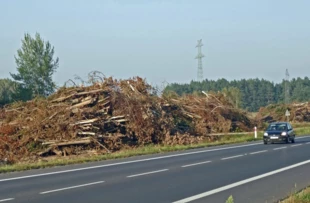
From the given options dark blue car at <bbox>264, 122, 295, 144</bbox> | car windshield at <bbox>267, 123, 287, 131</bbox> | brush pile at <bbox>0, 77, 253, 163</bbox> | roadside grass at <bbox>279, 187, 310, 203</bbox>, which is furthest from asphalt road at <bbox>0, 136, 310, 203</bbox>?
car windshield at <bbox>267, 123, 287, 131</bbox>

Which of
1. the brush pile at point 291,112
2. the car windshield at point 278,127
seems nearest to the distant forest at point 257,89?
the brush pile at point 291,112

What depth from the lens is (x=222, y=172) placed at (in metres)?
19.5

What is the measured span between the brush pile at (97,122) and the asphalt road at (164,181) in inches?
291

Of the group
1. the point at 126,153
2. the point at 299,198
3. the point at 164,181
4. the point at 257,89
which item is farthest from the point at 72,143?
the point at 257,89

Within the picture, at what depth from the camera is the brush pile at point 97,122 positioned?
31250 mm

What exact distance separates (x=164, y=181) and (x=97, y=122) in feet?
57.6

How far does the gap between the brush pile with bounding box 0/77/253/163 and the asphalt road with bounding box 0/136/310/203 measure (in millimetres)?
7403

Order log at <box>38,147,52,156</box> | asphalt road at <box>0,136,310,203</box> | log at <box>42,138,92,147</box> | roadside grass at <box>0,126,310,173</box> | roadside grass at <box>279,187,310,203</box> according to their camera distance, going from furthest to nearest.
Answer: log at <box>42,138,92,147</box>, log at <box>38,147,52,156</box>, roadside grass at <box>0,126,310,173</box>, asphalt road at <box>0,136,310,203</box>, roadside grass at <box>279,187,310,203</box>

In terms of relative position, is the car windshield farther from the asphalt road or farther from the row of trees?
the row of trees

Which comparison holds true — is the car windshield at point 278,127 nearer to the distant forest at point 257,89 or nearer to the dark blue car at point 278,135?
the dark blue car at point 278,135

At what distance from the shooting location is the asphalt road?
44.9 ft

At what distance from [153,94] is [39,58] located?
119 feet

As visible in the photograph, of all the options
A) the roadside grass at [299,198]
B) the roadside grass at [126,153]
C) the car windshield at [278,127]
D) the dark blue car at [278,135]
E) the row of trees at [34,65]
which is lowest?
the roadside grass at [299,198]

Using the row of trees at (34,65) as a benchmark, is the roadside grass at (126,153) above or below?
below
